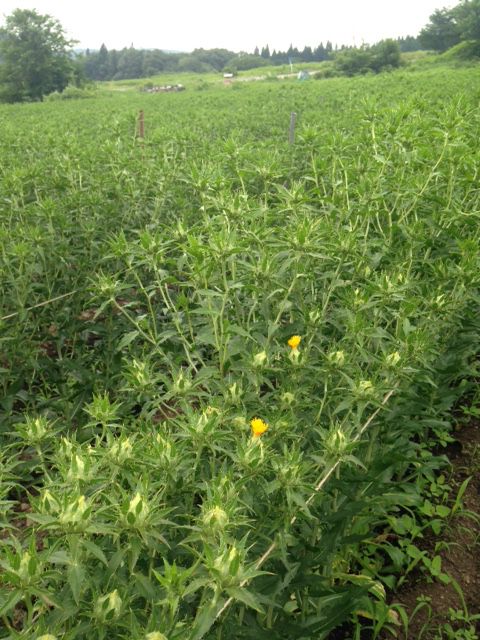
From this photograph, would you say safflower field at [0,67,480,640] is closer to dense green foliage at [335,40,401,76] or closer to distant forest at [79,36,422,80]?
dense green foliage at [335,40,401,76]

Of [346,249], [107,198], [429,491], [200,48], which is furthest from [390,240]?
[200,48]

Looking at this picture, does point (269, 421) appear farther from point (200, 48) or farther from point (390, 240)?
point (200, 48)

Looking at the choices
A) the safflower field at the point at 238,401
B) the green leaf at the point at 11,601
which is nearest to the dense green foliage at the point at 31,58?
the safflower field at the point at 238,401

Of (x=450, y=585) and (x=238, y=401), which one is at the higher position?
(x=238, y=401)

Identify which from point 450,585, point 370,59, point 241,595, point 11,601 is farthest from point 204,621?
point 370,59

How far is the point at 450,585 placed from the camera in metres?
2.69

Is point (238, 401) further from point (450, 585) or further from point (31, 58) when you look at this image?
point (31, 58)

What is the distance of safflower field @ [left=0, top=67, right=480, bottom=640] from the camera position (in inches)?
53.1

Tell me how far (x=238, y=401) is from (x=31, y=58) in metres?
53.9

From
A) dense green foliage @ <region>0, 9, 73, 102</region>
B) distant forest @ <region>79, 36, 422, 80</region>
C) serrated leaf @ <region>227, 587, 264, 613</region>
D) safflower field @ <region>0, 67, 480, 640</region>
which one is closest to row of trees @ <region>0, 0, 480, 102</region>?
dense green foliage @ <region>0, 9, 73, 102</region>

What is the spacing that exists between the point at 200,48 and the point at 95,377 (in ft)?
348

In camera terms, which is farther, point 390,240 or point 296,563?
point 390,240

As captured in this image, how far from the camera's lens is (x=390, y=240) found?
299 centimetres

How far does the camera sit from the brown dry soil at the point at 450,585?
249 cm
